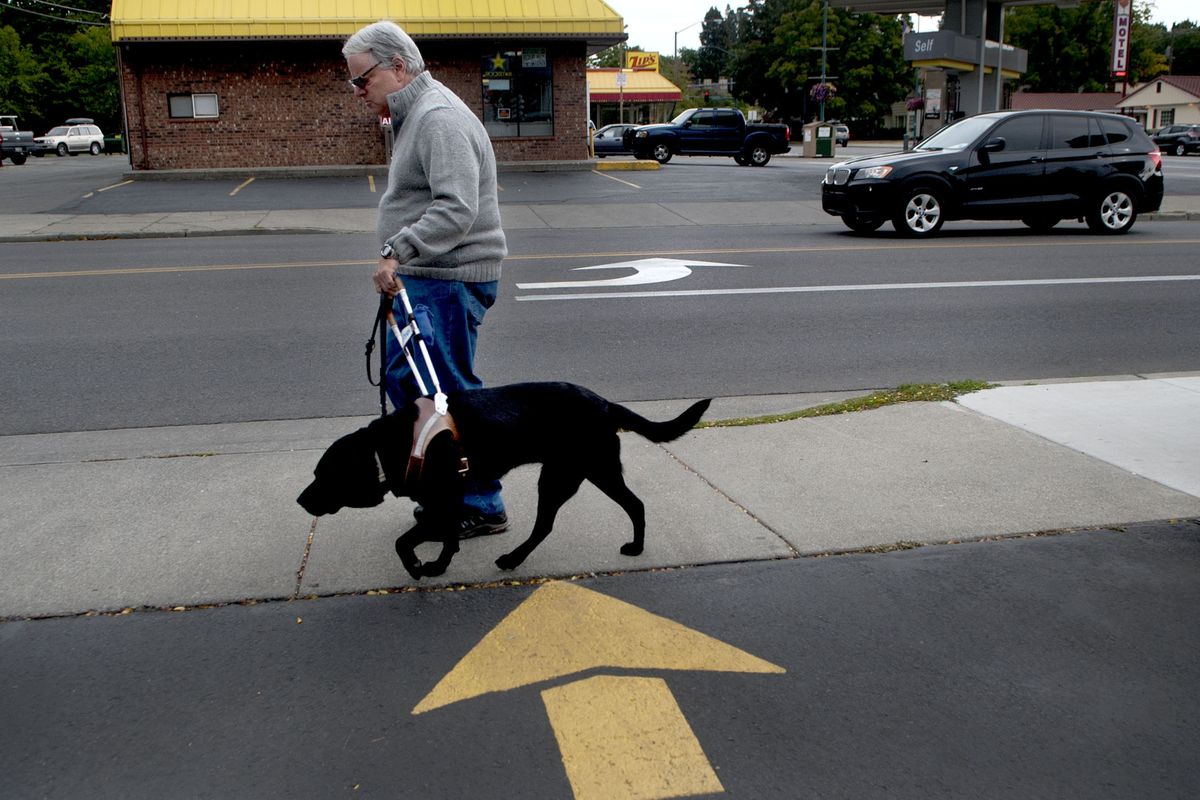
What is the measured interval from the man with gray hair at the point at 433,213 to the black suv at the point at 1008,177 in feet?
38.5

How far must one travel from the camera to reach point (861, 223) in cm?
1513

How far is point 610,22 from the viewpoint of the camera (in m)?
27.3

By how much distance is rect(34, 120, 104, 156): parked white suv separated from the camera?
181ft

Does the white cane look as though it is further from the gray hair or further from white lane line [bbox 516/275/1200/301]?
white lane line [bbox 516/275/1200/301]

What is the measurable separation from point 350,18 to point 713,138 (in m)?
13.4

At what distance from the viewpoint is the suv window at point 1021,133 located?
1491 cm

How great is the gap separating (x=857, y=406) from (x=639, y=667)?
340 cm

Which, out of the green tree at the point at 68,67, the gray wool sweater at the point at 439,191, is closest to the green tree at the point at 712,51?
the green tree at the point at 68,67

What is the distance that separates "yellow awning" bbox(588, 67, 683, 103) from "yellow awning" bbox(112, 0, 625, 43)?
107 feet

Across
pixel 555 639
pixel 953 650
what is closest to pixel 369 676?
pixel 555 639

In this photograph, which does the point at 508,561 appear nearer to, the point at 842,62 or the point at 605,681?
the point at 605,681

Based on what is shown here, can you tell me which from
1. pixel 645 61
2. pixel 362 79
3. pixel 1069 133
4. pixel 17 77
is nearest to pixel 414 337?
pixel 362 79

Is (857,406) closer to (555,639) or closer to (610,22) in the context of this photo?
(555,639)

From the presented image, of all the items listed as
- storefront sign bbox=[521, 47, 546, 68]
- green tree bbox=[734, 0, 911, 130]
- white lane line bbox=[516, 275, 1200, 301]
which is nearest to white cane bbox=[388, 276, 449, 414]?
white lane line bbox=[516, 275, 1200, 301]
